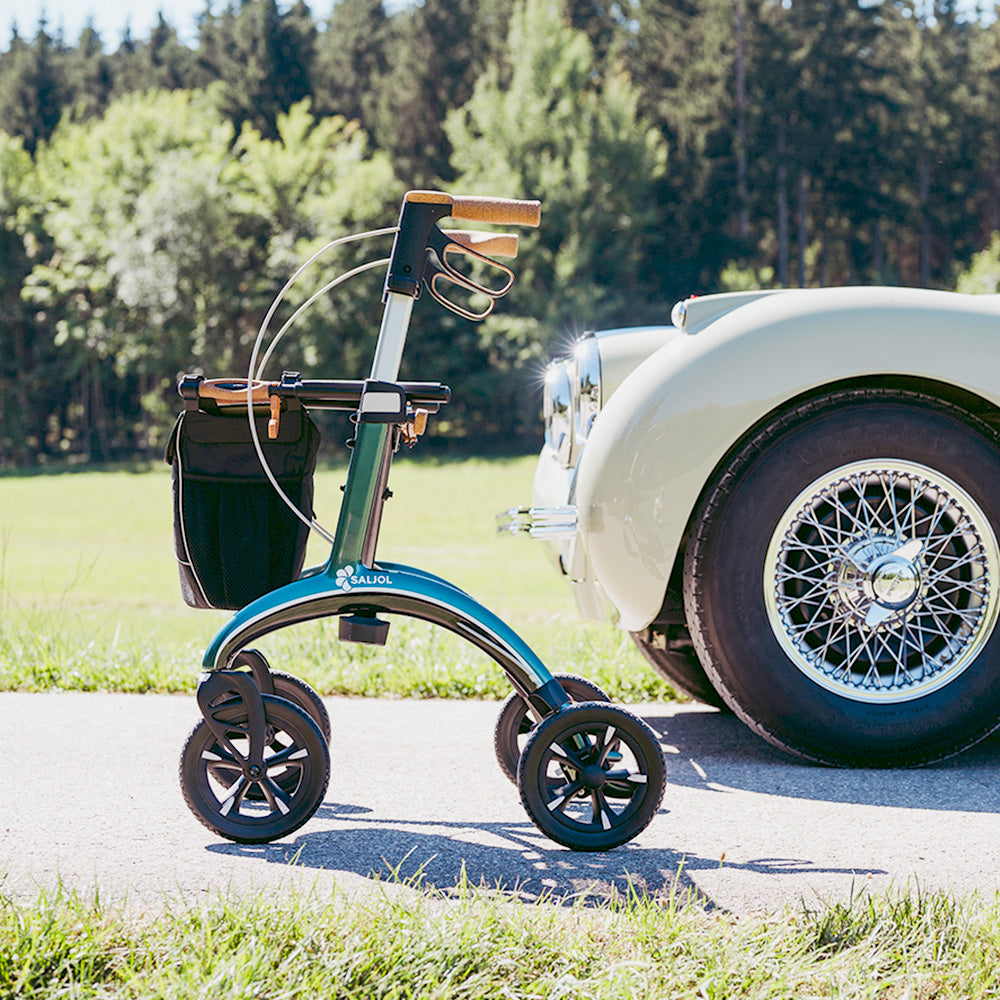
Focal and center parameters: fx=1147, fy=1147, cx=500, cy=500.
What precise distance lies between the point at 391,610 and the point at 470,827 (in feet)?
1.80

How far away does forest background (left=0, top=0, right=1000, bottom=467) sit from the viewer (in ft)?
115

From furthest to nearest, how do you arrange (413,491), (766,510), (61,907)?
(413,491) < (766,510) < (61,907)

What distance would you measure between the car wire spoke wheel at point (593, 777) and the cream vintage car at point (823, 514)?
614mm

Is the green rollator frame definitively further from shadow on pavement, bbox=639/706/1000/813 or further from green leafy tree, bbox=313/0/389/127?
green leafy tree, bbox=313/0/389/127

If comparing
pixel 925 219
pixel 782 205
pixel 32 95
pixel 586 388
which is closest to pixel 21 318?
pixel 32 95

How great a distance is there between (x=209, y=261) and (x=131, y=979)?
35.1 metres

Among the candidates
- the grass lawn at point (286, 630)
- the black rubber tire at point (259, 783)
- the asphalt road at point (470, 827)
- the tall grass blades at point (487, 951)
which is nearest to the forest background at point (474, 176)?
the grass lawn at point (286, 630)

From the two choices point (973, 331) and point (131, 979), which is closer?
point (131, 979)

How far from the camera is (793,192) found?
42.6m

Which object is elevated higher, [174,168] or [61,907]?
[174,168]

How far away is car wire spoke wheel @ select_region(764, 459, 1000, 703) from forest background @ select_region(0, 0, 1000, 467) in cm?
3037

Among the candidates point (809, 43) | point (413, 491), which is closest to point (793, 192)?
point (809, 43)

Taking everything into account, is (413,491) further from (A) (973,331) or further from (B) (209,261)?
(A) (973,331)

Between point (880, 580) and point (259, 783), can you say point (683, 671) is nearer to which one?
point (880, 580)
